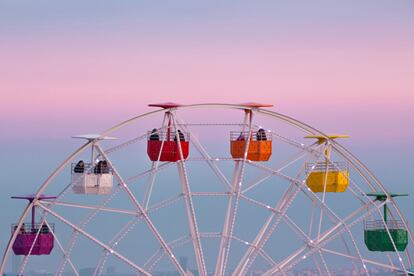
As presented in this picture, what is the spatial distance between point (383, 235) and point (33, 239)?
37.2 feet

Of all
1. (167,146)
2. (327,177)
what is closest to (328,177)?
(327,177)

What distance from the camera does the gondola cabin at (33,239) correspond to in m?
43.7

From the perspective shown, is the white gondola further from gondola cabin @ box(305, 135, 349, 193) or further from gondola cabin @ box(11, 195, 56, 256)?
gondola cabin @ box(305, 135, 349, 193)

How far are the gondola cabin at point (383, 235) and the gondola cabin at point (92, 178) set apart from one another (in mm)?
9072

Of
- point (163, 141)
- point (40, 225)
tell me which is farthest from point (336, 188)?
point (40, 225)

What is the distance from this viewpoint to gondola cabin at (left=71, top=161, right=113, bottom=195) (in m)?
43.3

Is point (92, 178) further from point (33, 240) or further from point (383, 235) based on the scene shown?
point (383, 235)

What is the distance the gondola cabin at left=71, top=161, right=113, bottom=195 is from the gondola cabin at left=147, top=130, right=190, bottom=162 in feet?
4.58

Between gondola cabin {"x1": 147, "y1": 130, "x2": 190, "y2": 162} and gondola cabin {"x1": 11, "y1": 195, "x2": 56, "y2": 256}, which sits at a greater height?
gondola cabin {"x1": 147, "y1": 130, "x2": 190, "y2": 162}

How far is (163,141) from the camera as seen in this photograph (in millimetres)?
43688

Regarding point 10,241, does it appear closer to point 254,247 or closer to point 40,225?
point 40,225

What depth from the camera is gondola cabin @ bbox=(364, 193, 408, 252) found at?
158ft

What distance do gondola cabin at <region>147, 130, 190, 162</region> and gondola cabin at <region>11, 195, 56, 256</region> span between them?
3.65 m

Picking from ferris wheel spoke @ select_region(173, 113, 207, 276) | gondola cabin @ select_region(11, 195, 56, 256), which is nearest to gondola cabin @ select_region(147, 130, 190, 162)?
ferris wheel spoke @ select_region(173, 113, 207, 276)
